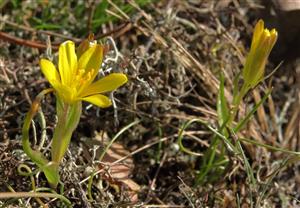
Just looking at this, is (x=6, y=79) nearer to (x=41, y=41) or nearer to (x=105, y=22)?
(x=41, y=41)

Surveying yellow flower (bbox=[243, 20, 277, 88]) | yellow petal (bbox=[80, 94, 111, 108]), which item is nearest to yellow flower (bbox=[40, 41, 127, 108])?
yellow petal (bbox=[80, 94, 111, 108])

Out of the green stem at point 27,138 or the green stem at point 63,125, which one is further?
the green stem at point 63,125

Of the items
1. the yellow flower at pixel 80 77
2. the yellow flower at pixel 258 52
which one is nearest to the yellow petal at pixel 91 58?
the yellow flower at pixel 80 77

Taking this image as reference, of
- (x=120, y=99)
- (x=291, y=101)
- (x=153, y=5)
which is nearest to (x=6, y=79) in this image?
(x=120, y=99)

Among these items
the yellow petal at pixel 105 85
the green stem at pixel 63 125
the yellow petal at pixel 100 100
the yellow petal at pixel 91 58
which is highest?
the yellow petal at pixel 91 58

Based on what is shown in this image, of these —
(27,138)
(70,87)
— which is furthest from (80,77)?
(27,138)

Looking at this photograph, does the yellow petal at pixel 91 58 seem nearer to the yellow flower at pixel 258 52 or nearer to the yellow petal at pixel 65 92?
the yellow petal at pixel 65 92

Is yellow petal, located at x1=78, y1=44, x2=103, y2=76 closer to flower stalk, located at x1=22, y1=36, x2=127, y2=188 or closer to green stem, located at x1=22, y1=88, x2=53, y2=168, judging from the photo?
flower stalk, located at x1=22, y1=36, x2=127, y2=188
